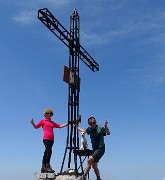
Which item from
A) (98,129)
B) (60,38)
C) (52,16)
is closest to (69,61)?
(60,38)

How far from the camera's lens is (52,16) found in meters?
13.8

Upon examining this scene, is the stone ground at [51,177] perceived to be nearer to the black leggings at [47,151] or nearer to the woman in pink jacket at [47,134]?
the woman in pink jacket at [47,134]

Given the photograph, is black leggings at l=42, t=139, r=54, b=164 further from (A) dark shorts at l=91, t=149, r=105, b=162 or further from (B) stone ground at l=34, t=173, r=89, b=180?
(A) dark shorts at l=91, t=149, r=105, b=162

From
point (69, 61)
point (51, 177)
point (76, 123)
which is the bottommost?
point (51, 177)

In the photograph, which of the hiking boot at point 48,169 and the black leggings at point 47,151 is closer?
the black leggings at point 47,151

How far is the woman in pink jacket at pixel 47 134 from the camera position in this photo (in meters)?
11.7

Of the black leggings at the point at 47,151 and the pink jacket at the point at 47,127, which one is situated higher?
the pink jacket at the point at 47,127

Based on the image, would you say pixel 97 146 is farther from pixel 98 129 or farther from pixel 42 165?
pixel 42 165

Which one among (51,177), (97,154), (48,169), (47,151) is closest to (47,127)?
(47,151)

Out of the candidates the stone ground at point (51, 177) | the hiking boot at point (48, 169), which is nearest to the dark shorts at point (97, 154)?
the stone ground at point (51, 177)

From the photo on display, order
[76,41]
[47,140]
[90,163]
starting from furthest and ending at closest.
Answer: [76,41], [47,140], [90,163]

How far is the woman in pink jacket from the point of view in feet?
38.4

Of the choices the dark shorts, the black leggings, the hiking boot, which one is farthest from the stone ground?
the dark shorts

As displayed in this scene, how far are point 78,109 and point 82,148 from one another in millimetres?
1664
